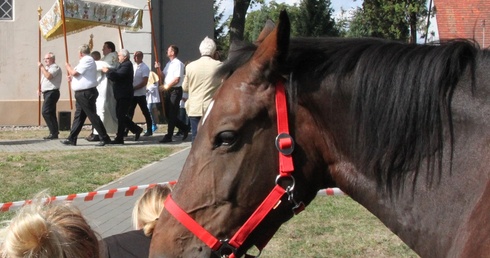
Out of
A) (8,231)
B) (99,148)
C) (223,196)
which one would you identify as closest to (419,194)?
(223,196)

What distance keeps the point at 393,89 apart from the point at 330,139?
0.30m

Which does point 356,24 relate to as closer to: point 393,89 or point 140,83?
point 140,83

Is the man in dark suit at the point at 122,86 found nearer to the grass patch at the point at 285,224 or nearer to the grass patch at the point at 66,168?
the grass patch at the point at 285,224

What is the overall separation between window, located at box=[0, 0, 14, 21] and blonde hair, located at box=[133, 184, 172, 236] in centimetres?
1762

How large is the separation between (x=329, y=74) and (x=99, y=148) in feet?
38.0

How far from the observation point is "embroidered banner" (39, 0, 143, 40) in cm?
1683

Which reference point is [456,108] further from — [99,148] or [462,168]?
[99,148]

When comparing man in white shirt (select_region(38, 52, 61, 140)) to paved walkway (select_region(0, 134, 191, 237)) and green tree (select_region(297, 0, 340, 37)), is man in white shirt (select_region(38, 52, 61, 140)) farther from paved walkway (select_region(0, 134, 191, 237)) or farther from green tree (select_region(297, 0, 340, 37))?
green tree (select_region(297, 0, 340, 37))

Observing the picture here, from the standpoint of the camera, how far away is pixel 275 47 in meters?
2.63

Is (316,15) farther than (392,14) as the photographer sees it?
Yes

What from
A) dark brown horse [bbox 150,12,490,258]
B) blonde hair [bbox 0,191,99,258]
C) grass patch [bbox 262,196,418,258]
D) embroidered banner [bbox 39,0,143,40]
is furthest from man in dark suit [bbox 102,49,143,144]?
dark brown horse [bbox 150,12,490,258]

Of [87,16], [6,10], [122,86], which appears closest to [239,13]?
[6,10]

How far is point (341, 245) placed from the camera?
6.75m

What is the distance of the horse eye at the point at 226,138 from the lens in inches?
104
